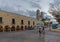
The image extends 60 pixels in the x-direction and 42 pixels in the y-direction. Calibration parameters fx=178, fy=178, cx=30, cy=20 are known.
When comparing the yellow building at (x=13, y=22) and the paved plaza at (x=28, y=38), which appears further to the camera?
the yellow building at (x=13, y=22)

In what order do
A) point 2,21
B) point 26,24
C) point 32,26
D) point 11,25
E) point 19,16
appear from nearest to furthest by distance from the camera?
point 2,21
point 11,25
point 19,16
point 26,24
point 32,26

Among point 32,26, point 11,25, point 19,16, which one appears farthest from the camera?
point 32,26

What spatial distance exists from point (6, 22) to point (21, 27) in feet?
21.2

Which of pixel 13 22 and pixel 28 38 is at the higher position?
pixel 13 22

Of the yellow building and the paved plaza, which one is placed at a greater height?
the yellow building

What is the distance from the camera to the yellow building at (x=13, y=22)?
40156mm

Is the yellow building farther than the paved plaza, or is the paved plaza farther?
the yellow building

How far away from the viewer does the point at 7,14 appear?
135 ft

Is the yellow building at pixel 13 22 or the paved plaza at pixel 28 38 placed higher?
the yellow building at pixel 13 22

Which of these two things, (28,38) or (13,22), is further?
(13,22)

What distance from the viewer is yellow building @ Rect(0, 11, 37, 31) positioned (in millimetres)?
40156

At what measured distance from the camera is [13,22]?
4403cm

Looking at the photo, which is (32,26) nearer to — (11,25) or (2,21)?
(11,25)

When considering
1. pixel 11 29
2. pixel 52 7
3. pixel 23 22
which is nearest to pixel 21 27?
pixel 23 22
